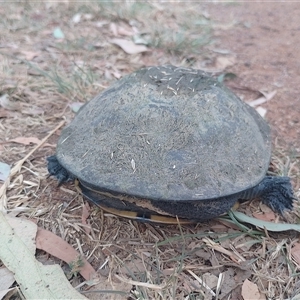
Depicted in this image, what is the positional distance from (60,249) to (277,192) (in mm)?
727

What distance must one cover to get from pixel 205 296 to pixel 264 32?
2.43 m

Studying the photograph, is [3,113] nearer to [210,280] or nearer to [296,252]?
[210,280]

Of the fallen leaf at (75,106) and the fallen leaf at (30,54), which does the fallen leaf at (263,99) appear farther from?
the fallen leaf at (30,54)

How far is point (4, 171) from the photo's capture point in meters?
1.40

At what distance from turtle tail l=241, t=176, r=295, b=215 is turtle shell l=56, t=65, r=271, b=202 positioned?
0.08 meters

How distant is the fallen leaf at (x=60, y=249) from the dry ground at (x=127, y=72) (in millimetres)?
20

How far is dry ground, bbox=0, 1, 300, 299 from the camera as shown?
1092 mm

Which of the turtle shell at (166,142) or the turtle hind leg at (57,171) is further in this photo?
the turtle hind leg at (57,171)

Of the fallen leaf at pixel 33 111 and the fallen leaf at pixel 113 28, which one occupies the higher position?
the fallen leaf at pixel 33 111

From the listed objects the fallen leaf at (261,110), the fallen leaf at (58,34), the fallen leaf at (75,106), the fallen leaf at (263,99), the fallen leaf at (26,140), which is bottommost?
the fallen leaf at (263,99)

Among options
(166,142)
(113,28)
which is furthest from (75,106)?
(113,28)

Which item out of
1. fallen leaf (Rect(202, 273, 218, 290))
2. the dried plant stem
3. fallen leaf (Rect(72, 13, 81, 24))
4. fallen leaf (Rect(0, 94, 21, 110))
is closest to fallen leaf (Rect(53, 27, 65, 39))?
fallen leaf (Rect(72, 13, 81, 24))

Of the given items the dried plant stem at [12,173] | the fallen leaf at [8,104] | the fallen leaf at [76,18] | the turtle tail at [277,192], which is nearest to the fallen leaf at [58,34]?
the fallen leaf at [76,18]

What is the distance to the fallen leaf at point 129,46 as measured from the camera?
2538 millimetres
